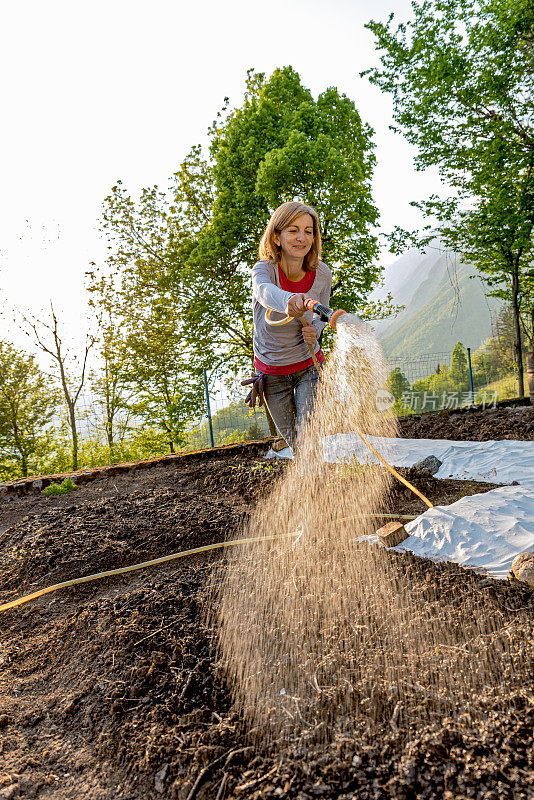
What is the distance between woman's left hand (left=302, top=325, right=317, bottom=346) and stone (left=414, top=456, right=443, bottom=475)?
8.51ft

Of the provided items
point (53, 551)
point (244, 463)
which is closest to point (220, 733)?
point (53, 551)

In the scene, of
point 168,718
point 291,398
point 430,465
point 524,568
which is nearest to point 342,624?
point 168,718

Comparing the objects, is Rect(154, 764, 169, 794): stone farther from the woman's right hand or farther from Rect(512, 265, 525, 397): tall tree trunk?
Rect(512, 265, 525, 397): tall tree trunk

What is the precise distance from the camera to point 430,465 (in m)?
4.35

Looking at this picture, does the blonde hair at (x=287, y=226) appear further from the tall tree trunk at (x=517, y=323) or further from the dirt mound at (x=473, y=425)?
the tall tree trunk at (x=517, y=323)

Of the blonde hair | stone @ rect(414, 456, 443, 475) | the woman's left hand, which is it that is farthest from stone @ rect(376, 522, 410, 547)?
stone @ rect(414, 456, 443, 475)

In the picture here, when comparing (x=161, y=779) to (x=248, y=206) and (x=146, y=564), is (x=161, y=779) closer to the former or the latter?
(x=146, y=564)

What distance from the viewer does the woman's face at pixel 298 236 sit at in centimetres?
215

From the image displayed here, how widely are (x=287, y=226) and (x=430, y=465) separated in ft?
10.0

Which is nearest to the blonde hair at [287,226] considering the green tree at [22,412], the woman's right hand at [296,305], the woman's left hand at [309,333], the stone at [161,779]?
the woman's left hand at [309,333]

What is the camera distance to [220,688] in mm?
1530

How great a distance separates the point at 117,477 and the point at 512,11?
10.5 metres

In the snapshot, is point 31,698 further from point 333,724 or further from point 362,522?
point 362,522

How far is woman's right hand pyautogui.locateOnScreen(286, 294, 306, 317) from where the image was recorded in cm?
177
